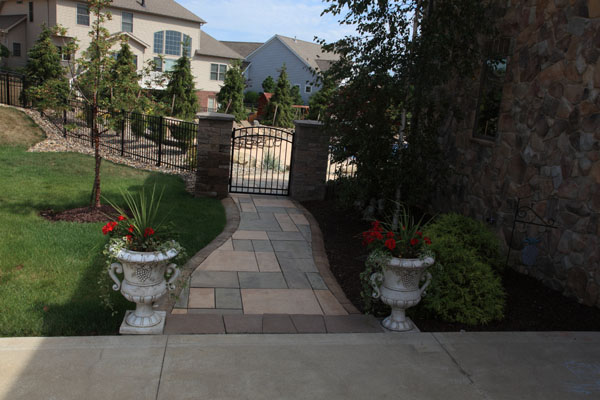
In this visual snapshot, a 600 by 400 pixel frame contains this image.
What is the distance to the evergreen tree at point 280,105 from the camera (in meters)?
25.8

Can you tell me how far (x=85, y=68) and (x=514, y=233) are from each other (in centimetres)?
652

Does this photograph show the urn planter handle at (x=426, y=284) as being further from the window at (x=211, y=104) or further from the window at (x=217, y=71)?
the window at (x=217, y=71)

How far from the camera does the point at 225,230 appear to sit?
747 cm

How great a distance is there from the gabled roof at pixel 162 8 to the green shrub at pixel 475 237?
28411mm

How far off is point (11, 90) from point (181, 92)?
5862mm

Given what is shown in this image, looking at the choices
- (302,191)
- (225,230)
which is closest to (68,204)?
(225,230)

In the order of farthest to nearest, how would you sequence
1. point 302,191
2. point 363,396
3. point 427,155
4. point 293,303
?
point 302,191, point 427,155, point 293,303, point 363,396

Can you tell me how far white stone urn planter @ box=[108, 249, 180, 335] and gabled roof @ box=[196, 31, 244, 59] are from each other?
101ft

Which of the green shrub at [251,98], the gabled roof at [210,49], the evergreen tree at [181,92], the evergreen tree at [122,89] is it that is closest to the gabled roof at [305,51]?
the green shrub at [251,98]

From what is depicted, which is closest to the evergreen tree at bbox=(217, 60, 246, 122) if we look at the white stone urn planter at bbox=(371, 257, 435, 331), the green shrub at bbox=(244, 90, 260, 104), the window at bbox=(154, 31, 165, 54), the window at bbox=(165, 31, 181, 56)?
the window at bbox=(165, 31, 181, 56)

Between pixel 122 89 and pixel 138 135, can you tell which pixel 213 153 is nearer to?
pixel 122 89

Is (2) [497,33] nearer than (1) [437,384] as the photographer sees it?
No

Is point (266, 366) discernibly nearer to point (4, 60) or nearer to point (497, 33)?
point (497, 33)

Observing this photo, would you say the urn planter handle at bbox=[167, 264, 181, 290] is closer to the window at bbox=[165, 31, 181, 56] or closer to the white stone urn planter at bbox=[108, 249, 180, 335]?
the white stone urn planter at bbox=[108, 249, 180, 335]
